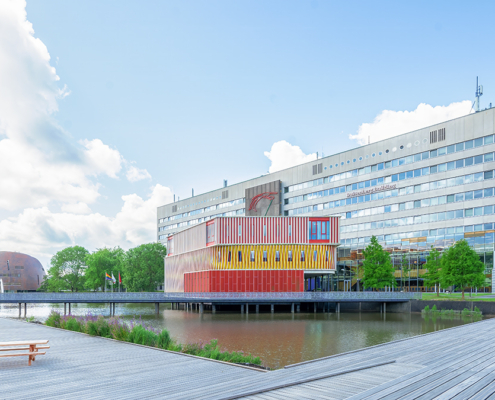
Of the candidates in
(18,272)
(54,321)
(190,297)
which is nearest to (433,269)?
(190,297)

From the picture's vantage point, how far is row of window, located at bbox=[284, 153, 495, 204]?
68400 millimetres

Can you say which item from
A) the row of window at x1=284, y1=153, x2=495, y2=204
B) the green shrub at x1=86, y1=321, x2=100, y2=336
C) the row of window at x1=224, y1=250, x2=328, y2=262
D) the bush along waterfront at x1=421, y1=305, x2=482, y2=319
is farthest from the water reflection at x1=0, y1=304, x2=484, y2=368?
the row of window at x1=284, y1=153, x2=495, y2=204

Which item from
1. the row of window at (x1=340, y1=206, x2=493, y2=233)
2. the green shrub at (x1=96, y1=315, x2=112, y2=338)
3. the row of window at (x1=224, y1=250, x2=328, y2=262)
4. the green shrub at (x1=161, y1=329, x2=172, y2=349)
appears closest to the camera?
the green shrub at (x1=161, y1=329, x2=172, y2=349)

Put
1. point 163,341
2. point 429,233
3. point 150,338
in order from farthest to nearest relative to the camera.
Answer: point 429,233 < point 150,338 < point 163,341

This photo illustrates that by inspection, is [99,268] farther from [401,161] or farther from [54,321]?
[54,321]

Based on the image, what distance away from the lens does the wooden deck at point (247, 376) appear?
1186 cm

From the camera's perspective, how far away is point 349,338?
1308 inches

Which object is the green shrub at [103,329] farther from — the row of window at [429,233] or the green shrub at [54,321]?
the row of window at [429,233]

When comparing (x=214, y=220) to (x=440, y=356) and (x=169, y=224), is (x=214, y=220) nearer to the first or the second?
(x=440, y=356)

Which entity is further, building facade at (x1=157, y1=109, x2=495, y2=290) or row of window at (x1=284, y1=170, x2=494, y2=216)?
row of window at (x1=284, y1=170, x2=494, y2=216)

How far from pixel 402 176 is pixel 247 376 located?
227 feet

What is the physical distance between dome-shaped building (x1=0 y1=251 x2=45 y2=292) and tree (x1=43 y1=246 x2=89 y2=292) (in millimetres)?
41134

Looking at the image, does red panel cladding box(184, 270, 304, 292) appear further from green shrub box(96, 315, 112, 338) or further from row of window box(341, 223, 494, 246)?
green shrub box(96, 315, 112, 338)

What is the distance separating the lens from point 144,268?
10344cm
